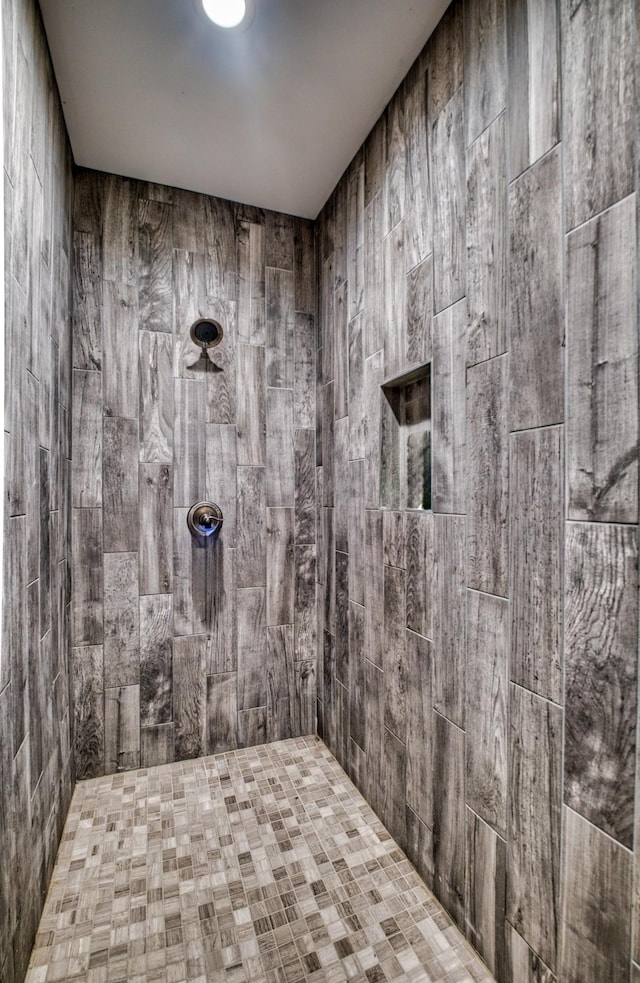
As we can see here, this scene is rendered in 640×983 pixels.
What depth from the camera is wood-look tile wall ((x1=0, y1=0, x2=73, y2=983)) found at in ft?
3.24

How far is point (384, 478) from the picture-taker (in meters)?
1.62

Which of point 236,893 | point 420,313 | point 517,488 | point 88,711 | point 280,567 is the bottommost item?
point 236,893

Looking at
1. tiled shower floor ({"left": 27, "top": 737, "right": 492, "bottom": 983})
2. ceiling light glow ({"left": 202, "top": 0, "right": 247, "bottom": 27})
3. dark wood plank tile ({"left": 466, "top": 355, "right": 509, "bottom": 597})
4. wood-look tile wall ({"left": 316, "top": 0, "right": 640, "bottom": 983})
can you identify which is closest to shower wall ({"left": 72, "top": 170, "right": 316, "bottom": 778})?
tiled shower floor ({"left": 27, "top": 737, "right": 492, "bottom": 983})

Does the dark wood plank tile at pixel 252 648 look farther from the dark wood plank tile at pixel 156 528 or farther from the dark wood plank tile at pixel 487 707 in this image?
the dark wood plank tile at pixel 487 707

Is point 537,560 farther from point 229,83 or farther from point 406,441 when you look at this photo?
point 229,83

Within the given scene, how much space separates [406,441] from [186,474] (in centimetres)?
98

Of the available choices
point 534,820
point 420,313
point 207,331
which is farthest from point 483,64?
point 534,820

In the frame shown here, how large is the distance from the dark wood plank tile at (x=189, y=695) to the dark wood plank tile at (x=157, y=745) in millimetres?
26

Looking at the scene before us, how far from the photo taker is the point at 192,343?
1978mm

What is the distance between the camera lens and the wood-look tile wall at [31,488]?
987 mm

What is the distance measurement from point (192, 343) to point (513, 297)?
140 cm

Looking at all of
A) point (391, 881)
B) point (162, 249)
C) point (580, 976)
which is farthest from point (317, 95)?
point (391, 881)

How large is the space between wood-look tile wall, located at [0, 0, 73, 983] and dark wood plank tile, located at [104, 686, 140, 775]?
0.22 m

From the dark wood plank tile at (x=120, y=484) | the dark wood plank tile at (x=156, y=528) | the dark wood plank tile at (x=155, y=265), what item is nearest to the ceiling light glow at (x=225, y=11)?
the dark wood plank tile at (x=155, y=265)
